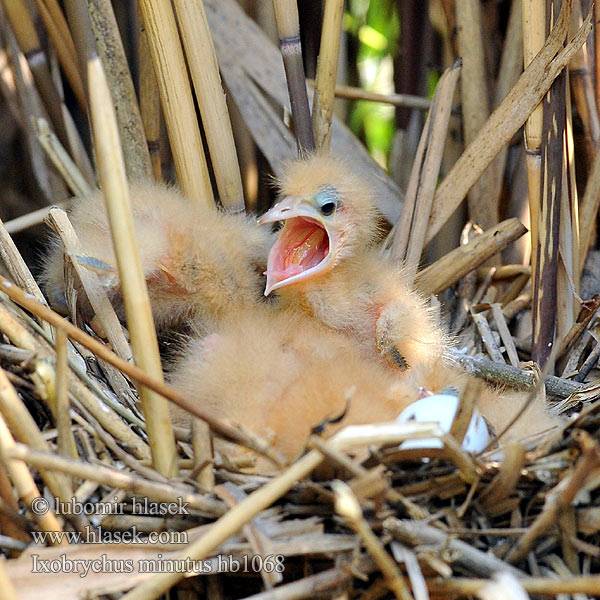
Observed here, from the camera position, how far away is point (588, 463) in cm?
82

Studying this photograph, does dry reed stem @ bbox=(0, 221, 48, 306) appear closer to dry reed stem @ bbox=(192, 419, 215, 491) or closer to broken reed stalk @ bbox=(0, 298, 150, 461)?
broken reed stalk @ bbox=(0, 298, 150, 461)

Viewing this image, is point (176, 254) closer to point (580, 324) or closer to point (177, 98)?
point (177, 98)

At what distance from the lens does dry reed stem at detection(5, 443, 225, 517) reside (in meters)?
0.80

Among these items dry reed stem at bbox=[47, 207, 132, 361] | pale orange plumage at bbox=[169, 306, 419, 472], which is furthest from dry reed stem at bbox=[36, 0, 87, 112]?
pale orange plumage at bbox=[169, 306, 419, 472]

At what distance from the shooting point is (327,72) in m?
1.52

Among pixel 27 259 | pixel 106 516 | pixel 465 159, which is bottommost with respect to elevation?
pixel 106 516

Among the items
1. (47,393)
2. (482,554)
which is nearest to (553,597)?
(482,554)

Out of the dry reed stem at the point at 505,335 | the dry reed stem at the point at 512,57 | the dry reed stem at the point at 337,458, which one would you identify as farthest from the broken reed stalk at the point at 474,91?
the dry reed stem at the point at 337,458

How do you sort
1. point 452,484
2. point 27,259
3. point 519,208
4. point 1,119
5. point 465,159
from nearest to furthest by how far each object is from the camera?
point 452,484 < point 465,159 < point 519,208 < point 27,259 < point 1,119

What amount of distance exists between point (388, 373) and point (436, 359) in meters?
0.08

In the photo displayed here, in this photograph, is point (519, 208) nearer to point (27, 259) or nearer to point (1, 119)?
point (27, 259)

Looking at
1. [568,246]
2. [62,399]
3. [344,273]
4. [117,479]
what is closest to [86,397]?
[62,399]

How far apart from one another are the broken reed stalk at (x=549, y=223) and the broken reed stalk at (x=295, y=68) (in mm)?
430

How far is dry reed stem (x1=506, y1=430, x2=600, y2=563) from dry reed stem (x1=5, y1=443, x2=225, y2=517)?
34 centimetres
